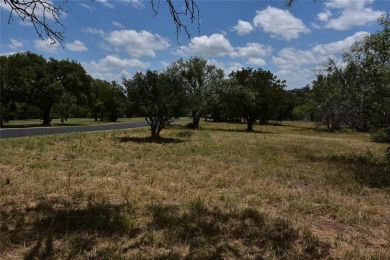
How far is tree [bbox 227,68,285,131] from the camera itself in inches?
1556

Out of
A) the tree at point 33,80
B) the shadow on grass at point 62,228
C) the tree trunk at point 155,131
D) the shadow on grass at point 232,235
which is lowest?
the shadow on grass at point 232,235

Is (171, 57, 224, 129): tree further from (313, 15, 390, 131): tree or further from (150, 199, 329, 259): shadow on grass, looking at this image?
(150, 199, 329, 259): shadow on grass

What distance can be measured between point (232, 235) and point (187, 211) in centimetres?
126

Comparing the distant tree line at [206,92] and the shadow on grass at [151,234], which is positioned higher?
the distant tree line at [206,92]

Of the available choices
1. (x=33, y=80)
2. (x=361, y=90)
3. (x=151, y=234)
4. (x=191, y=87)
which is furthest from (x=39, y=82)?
(x=151, y=234)

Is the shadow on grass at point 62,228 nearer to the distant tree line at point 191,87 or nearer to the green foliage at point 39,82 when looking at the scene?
the distant tree line at point 191,87

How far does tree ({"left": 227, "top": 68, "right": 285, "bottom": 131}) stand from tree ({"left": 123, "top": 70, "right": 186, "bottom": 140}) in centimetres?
1808

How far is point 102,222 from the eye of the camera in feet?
18.0

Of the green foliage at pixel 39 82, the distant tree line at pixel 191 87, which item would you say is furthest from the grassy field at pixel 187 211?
the green foliage at pixel 39 82

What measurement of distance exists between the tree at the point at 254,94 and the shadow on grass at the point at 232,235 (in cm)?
3329

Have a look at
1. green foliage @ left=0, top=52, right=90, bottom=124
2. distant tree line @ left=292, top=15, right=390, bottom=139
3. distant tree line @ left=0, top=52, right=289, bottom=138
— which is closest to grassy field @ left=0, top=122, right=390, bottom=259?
distant tree line @ left=292, top=15, right=390, bottom=139

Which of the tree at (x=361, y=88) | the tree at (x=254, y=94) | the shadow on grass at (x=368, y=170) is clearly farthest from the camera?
the tree at (x=254, y=94)

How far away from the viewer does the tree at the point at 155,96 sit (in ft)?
69.9

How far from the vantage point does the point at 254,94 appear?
39.6m
